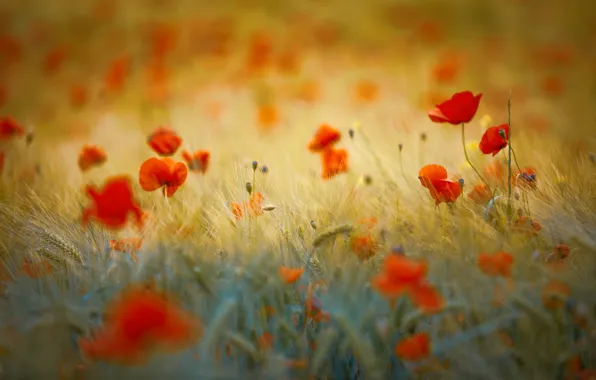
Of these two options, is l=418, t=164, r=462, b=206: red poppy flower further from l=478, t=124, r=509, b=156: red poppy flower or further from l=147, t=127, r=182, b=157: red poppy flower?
l=147, t=127, r=182, b=157: red poppy flower

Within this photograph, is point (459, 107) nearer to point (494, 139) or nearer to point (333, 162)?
point (494, 139)

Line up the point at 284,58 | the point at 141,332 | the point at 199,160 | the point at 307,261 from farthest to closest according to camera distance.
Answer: the point at 284,58 → the point at 199,160 → the point at 307,261 → the point at 141,332

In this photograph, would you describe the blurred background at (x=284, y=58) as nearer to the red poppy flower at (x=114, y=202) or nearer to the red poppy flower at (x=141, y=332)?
the red poppy flower at (x=114, y=202)

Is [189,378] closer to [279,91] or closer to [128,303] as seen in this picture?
[128,303]

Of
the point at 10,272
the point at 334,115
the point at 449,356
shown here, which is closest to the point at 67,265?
the point at 10,272

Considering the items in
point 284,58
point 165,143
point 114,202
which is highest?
point 284,58

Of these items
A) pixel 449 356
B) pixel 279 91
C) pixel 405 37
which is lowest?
pixel 449 356

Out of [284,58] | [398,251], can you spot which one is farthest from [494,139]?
[284,58]
